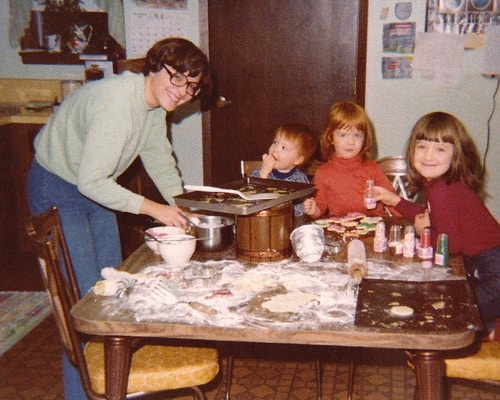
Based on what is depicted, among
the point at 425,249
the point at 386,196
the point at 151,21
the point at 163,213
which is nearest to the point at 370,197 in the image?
the point at 386,196

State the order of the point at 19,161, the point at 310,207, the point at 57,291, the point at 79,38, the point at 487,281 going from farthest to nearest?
the point at 79,38 < the point at 19,161 < the point at 310,207 < the point at 487,281 < the point at 57,291

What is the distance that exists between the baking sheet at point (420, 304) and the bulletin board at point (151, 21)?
283 centimetres

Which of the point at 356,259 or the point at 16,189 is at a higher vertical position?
the point at 356,259

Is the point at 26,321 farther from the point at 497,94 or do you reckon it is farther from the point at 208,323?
the point at 497,94

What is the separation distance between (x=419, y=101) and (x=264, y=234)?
2.35 metres

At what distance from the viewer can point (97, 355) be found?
1813 mm

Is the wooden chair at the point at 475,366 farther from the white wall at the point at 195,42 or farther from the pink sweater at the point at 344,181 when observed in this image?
the white wall at the point at 195,42

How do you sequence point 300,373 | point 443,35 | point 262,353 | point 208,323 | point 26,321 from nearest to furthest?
1. point 208,323
2. point 300,373
3. point 262,353
4. point 26,321
5. point 443,35

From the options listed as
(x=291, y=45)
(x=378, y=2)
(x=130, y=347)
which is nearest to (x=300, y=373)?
(x=130, y=347)

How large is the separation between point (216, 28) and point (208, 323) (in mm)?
2789

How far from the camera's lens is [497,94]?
12.2ft

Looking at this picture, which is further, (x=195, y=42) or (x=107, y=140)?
(x=195, y=42)

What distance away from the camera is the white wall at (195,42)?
4105mm

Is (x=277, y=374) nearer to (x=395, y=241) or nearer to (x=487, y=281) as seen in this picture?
(x=395, y=241)
